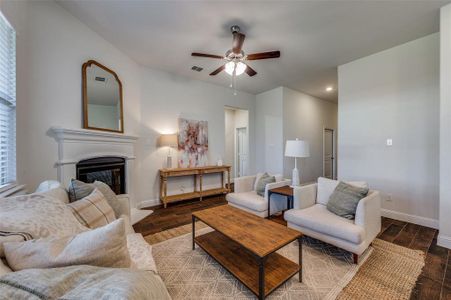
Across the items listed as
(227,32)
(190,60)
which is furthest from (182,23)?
(190,60)

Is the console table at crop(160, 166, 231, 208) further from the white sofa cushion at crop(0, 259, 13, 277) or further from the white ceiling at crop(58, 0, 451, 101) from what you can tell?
the white sofa cushion at crop(0, 259, 13, 277)

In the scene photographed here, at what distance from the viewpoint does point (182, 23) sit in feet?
8.25

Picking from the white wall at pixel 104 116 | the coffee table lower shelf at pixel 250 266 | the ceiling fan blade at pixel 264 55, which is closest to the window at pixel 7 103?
the white wall at pixel 104 116

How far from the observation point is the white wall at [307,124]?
5.16 m

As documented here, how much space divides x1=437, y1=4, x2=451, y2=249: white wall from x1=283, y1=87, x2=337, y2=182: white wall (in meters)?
2.99

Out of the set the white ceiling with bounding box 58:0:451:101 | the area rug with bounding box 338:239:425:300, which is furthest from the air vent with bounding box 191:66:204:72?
the area rug with bounding box 338:239:425:300

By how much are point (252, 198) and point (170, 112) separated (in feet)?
8.44

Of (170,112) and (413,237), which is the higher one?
(170,112)

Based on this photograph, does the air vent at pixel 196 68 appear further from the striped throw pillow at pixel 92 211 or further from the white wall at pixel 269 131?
the striped throw pillow at pixel 92 211

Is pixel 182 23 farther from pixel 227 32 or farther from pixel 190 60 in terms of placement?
pixel 190 60

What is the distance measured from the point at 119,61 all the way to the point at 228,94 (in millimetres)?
2710

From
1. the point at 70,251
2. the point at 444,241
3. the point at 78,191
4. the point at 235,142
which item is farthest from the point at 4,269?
the point at 235,142

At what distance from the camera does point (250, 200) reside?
3.00m

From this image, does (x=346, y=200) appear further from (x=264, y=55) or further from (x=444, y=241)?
(x=264, y=55)
